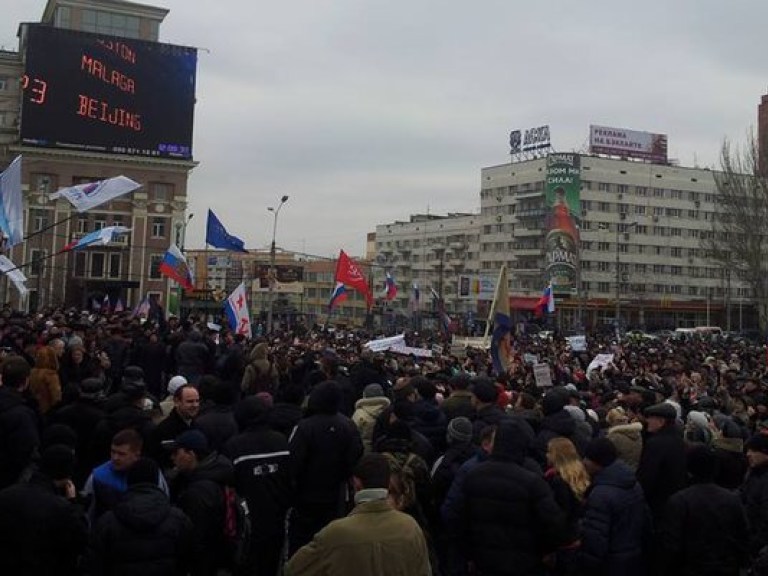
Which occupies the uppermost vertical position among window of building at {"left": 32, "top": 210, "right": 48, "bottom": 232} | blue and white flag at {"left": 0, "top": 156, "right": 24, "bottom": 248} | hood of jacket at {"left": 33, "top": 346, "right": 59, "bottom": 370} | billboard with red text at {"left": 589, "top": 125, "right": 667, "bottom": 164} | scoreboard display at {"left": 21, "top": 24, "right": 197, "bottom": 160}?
billboard with red text at {"left": 589, "top": 125, "right": 667, "bottom": 164}

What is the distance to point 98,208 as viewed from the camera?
→ 71812mm

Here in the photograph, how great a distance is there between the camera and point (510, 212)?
3873 inches

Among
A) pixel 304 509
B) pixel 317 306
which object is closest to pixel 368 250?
pixel 317 306

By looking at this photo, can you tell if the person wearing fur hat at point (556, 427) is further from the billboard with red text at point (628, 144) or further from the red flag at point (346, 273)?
the billboard with red text at point (628, 144)

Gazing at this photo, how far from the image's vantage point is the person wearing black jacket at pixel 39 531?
15.5ft

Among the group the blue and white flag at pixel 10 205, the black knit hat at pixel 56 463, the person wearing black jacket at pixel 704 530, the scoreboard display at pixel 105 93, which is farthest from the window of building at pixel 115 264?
the person wearing black jacket at pixel 704 530

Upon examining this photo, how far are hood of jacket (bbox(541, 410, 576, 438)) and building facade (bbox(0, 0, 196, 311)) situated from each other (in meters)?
63.2

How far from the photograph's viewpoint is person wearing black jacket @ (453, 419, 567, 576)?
516 centimetres

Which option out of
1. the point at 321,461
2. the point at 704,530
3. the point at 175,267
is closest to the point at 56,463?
the point at 321,461

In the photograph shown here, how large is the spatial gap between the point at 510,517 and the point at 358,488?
129cm

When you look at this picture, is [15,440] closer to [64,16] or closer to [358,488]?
[358,488]

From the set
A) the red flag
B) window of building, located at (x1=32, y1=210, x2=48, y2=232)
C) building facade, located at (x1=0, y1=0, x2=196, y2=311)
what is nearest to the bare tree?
the red flag

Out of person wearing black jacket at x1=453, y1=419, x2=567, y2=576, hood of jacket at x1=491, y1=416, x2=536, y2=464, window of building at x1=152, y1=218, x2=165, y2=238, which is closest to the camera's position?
person wearing black jacket at x1=453, y1=419, x2=567, y2=576

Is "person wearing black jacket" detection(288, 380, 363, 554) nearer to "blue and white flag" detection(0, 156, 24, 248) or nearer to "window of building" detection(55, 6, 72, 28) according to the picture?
"blue and white flag" detection(0, 156, 24, 248)
